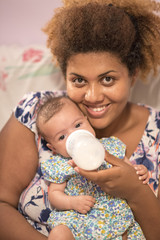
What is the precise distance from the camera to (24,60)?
8.20ft

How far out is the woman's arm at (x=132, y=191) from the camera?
1.35 meters

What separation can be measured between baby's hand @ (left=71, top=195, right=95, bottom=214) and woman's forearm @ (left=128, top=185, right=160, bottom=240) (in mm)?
214

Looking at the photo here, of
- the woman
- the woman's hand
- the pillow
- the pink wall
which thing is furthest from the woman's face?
the pink wall

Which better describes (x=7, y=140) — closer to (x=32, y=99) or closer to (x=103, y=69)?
(x=32, y=99)

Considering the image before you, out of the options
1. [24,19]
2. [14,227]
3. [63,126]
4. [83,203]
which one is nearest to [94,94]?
[63,126]

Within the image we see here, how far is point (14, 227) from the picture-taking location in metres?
1.58

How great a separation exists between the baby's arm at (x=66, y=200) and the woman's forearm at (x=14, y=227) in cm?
18

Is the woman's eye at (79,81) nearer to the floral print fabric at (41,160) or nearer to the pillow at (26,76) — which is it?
the floral print fabric at (41,160)

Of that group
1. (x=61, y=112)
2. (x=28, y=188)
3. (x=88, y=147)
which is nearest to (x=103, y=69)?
(x=61, y=112)

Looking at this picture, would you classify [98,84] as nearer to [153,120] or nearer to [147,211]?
[153,120]

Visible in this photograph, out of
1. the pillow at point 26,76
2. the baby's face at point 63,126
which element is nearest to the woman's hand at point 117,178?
the baby's face at point 63,126

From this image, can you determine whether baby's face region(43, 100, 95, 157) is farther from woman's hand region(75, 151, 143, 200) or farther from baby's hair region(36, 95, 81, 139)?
woman's hand region(75, 151, 143, 200)

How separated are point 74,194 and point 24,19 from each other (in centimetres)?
167

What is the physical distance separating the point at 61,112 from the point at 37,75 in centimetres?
97
